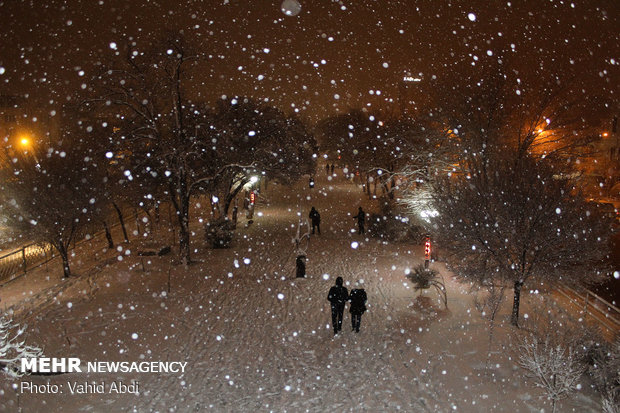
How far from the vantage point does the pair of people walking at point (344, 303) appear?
30.5ft

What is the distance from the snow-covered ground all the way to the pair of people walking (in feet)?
0.88

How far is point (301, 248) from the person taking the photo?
18031 mm

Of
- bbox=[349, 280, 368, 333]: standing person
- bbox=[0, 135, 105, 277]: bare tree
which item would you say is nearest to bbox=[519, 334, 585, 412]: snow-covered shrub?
bbox=[349, 280, 368, 333]: standing person

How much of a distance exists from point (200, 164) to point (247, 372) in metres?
15.0

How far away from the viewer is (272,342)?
898 cm

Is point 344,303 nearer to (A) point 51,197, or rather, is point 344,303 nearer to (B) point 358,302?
(B) point 358,302

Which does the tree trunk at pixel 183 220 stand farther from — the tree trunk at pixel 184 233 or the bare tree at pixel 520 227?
the bare tree at pixel 520 227

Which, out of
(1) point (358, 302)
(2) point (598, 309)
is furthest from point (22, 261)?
(2) point (598, 309)

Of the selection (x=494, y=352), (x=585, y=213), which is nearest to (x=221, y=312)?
(x=494, y=352)

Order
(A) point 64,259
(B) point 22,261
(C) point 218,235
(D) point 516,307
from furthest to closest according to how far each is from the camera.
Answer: (C) point 218,235 → (B) point 22,261 → (A) point 64,259 → (D) point 516,307

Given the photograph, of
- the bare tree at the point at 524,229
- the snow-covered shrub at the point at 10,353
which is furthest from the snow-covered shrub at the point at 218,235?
the bare tree at the point at 524,229

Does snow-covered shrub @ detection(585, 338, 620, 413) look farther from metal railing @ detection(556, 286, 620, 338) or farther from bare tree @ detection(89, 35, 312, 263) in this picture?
bare tree @ detection(89, 35, 312, 263)

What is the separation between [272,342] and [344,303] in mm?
1801

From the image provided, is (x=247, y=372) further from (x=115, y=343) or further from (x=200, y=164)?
(x=200, y=164)
